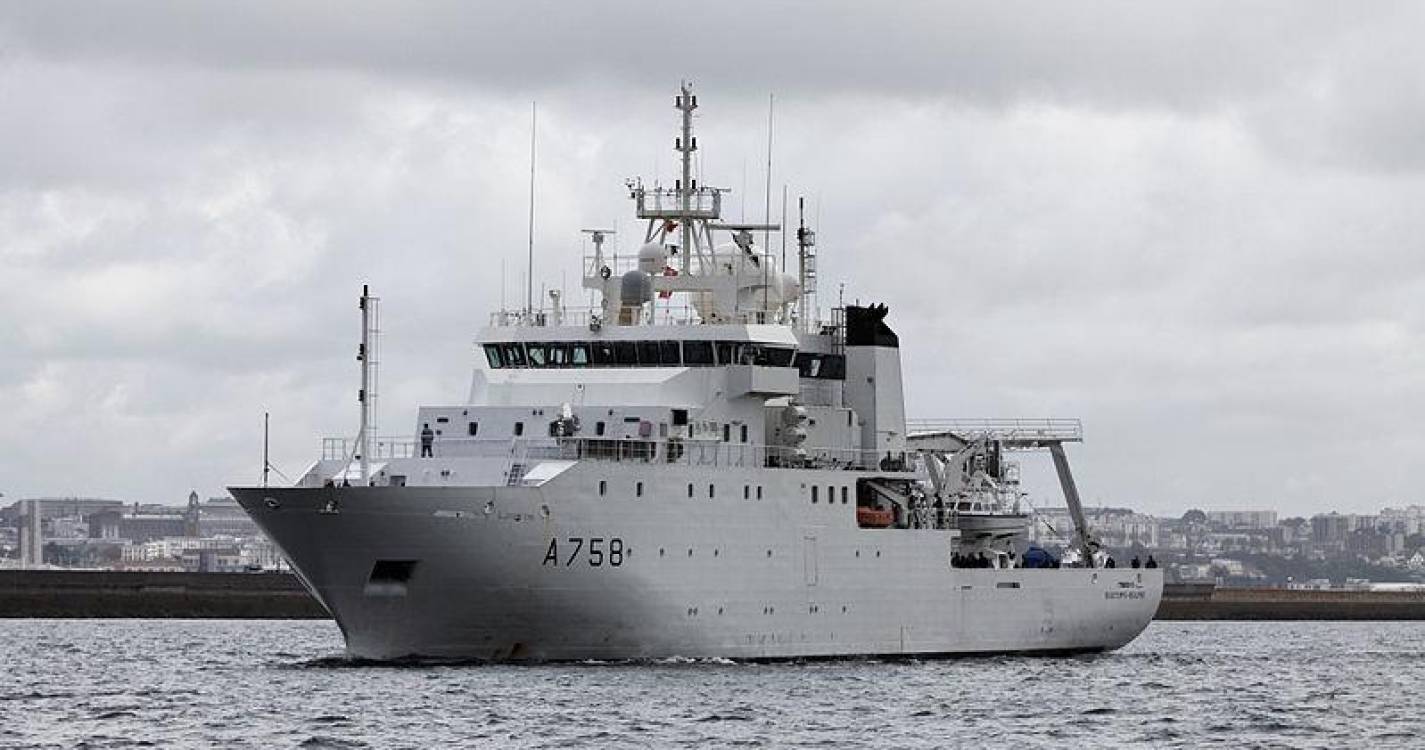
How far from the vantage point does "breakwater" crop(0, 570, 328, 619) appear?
310 feet

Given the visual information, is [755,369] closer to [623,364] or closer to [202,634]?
[623,364]

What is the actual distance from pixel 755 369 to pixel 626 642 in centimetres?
645

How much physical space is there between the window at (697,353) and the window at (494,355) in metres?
3.68

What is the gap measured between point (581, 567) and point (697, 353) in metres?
6.60

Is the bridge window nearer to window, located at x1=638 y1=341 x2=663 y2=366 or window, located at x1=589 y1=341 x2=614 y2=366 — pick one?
window, located at x1=589 y1=341 x2=614 y2=366

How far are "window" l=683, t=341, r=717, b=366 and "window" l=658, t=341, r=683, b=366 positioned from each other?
6.1 inches

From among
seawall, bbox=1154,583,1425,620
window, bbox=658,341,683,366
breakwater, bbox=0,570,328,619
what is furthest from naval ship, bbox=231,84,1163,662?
seawall, bbox=1154,583,1425,620

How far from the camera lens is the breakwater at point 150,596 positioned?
310 feet

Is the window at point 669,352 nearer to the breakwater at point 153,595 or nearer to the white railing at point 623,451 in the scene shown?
the white railing at point 623,451

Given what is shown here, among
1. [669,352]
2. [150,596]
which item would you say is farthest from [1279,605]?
[669,352]

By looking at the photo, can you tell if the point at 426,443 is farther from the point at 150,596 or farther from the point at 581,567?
the point at 150,596

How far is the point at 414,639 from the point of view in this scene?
5094 cm

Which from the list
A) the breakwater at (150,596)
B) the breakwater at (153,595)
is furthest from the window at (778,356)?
the breakwater at (153,595)

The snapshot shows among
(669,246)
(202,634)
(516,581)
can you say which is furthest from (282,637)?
(516,581)
